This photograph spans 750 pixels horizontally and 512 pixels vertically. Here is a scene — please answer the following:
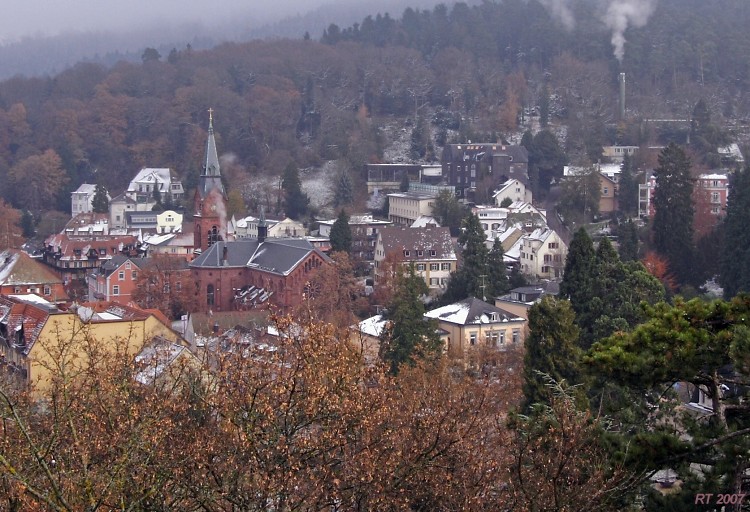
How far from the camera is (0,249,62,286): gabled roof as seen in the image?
150ft

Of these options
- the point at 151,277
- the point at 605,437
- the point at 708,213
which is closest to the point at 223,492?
the point at 605,437

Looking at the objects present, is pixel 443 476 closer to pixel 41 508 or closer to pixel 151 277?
pixel 41 508

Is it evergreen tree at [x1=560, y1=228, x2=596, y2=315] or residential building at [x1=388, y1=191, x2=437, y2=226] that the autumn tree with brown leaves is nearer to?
evergreen tree at [x1=560, y1=228, x2=596, y2=315]

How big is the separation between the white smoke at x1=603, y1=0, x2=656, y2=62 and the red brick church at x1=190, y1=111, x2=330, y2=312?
171ft

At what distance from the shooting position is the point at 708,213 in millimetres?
45719

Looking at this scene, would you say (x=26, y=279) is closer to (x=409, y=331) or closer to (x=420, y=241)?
(x=420, y=241)

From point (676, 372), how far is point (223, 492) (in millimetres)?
4082

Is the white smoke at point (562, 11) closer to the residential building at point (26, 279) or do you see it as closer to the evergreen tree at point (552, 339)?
the residential building at point (26, 279)

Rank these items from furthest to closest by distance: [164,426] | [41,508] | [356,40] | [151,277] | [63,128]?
[356,40], [63,128], [151,277], [164,426], [41,508]

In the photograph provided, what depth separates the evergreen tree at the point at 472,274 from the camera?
4030 centimetres

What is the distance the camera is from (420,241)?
4734 centimetres

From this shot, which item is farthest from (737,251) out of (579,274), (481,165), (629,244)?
(481,165)

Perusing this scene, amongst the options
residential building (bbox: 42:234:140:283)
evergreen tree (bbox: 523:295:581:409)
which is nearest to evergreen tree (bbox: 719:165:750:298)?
evergreen tree (bbox: 523:295:581:409)

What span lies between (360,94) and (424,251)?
44452 millimetres
